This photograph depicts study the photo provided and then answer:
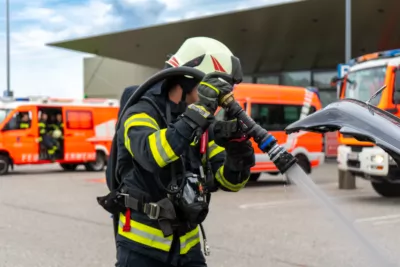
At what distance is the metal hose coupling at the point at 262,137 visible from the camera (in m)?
1.99

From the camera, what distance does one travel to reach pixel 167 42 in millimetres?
26797

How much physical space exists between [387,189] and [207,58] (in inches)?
394

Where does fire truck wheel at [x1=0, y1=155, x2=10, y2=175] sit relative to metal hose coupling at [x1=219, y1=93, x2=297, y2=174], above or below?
below

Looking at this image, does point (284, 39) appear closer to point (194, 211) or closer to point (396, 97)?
A: point (396, 97)

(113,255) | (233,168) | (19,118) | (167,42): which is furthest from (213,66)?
(167,42)

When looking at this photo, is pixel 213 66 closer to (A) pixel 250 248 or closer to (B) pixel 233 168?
(B) pixel 233 168

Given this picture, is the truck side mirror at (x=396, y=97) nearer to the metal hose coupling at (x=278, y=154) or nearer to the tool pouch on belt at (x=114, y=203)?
the tool pouch on belt at (x=114, y=203)

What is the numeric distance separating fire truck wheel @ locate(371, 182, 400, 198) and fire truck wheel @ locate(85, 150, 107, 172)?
1045 centimetres

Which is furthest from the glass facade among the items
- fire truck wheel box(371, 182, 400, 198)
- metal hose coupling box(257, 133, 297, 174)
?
metal hose coupling box(257, 133, 297, 174)

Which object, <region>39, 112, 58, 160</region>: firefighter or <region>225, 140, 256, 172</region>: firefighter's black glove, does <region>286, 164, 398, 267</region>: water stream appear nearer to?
<region>225, 140, 256, 172</region>: firefighter's black glove

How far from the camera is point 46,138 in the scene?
17625 mm

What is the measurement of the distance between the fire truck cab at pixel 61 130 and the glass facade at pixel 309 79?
11.3m

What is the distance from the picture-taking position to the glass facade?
1061 inches

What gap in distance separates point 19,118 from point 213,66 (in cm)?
1603
